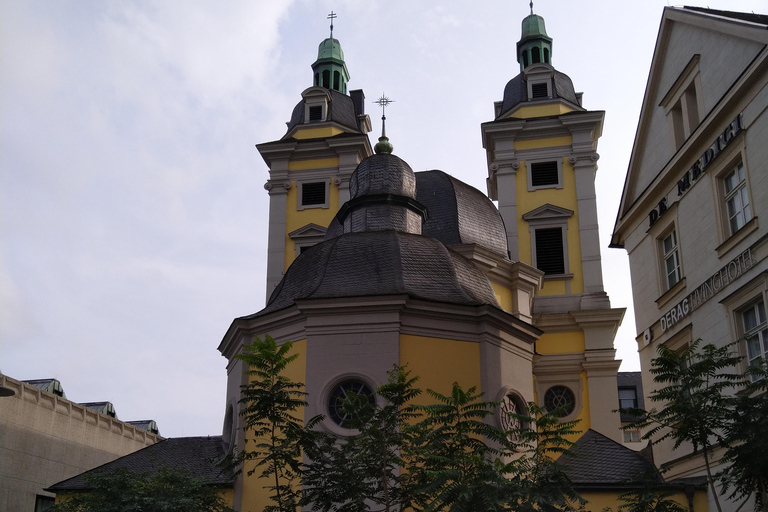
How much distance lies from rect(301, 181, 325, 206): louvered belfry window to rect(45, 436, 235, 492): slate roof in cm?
1725

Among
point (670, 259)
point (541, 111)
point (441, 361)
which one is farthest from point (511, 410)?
point (541, 111)

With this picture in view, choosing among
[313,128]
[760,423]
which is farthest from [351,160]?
[760,423]

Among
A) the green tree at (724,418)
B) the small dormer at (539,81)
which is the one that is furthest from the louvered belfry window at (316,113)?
the green tree at (724,418)

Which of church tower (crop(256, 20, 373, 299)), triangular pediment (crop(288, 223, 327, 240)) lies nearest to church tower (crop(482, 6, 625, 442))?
church tower (crop(256, 20, 373, 299))

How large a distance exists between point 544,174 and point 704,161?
68.0 feet

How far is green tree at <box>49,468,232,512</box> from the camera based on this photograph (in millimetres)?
16516

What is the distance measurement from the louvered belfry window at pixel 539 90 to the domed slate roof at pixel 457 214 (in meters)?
11.0

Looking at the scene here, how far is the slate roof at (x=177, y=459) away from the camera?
904 inches

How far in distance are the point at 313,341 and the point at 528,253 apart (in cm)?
1749

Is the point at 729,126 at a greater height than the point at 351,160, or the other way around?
the point at 351,160

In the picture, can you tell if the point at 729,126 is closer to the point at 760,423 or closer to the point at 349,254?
the point at 760,423

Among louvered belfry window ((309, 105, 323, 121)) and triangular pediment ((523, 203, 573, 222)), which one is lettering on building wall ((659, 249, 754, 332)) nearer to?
triangular pediment ((523, 203, 573, 222))

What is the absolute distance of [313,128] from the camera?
142 ft

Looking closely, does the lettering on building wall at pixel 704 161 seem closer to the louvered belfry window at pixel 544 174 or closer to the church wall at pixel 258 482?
the church wall at pixel 258 482
